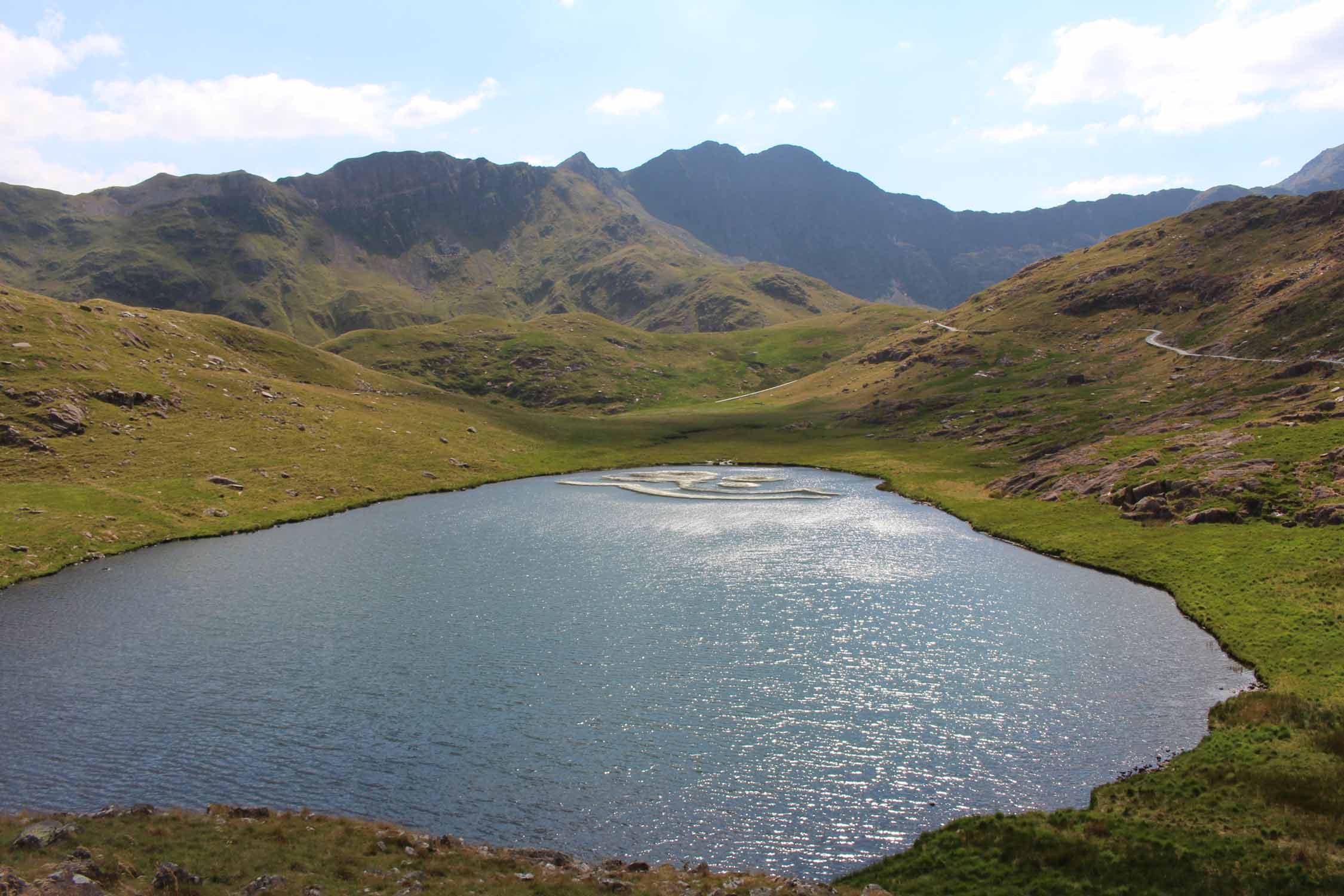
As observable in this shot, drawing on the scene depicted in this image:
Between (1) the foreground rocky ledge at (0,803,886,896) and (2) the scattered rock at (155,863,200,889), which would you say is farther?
(1) the foreground rocky ledge at (0,803,886,896)

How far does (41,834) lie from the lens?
1077 inches

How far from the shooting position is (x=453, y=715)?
43125 millimetres

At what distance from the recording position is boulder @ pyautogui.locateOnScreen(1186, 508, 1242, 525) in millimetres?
74438

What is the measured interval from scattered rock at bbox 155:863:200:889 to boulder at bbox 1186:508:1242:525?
87.4 metres

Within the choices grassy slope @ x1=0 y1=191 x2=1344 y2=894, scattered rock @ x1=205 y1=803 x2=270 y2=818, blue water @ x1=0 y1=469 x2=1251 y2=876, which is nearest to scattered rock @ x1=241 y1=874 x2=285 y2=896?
scattered rock @ x1=205 y1=803 x2=270 y2=818

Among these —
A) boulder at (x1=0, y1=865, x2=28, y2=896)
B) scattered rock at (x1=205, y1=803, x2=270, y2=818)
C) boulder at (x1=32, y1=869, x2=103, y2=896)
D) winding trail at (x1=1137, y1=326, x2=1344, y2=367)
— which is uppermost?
winding trail at (x1=1137, y1=326, x2=1344, y2=367)

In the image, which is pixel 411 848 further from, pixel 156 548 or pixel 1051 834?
pixel 156 548

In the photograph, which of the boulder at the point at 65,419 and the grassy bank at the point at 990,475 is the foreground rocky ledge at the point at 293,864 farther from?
the boulder at the point at 65,419

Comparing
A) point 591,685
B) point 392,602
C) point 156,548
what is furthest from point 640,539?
point 156,548

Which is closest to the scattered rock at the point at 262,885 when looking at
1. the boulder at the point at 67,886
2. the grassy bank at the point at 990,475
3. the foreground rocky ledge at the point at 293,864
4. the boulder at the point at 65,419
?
the foreground rocky ledge at the point at 293,864

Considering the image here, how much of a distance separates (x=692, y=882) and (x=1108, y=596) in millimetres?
53032

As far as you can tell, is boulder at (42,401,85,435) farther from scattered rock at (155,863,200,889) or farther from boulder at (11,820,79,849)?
scattered rock at (155,863,200,889)

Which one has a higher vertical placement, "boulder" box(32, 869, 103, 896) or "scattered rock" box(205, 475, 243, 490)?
"scattered rock" box(205, 475, 243, 490)

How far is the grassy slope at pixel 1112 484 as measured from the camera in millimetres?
28703
